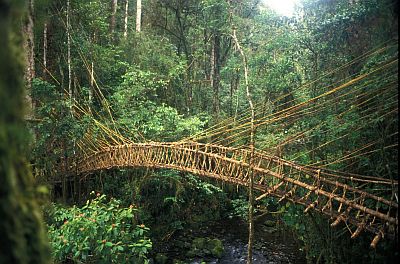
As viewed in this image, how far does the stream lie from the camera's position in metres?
6.93

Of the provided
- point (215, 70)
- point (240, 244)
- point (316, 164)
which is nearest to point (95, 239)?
point (316, 164)

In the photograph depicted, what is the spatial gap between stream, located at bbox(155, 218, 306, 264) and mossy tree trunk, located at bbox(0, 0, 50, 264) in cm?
615

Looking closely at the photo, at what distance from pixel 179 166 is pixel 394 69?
3891 mm

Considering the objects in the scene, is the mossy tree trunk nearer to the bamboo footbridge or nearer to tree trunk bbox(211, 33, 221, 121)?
the bamboo footbridge

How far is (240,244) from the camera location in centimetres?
773

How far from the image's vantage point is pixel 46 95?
5.68m

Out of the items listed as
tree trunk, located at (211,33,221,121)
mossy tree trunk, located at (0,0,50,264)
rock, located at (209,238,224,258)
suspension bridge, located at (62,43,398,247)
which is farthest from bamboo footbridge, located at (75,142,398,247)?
tree trunk, located at (211,33,221,121)

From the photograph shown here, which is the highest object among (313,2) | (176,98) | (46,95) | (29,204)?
(313,2)

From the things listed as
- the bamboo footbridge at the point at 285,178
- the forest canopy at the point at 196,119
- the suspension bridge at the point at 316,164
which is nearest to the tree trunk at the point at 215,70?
the forest canopy at the point at 196,119

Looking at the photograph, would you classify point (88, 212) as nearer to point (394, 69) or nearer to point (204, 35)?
point (394, 69)

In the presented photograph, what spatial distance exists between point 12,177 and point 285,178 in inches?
171

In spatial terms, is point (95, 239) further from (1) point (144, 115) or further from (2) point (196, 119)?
(2) point (196, 119)

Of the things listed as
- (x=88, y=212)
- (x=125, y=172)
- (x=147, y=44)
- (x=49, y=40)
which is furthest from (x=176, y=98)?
(x=88, y=212)

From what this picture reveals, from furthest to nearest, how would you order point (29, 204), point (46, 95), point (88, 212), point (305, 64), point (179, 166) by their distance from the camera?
point (305, 64) < point (179, 166) < point (46, 95) < point (88, 212) < point (29, 204)
